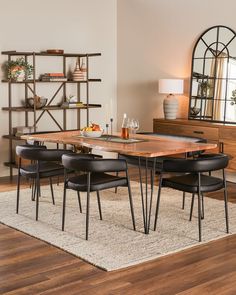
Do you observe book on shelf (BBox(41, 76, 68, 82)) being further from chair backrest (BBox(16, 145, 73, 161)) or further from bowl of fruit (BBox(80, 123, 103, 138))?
chair backrest (BBox(16, 145, 73, 161))

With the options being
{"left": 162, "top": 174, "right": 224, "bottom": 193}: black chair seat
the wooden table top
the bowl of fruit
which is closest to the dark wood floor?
{"left": 162, "top": 174, "right": 224, "bottom": 193}: black chair seat

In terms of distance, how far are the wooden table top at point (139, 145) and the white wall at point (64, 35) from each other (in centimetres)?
191

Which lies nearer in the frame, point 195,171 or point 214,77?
point 195,171

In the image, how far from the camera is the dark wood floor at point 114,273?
3502 mm

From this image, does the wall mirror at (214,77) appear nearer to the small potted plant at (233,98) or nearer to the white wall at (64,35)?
the small potted plant at (233,98)

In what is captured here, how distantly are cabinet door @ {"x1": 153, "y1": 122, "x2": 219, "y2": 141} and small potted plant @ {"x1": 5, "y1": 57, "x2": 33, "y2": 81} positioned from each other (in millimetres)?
1807

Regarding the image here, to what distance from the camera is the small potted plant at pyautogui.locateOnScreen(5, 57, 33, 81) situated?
689 cm

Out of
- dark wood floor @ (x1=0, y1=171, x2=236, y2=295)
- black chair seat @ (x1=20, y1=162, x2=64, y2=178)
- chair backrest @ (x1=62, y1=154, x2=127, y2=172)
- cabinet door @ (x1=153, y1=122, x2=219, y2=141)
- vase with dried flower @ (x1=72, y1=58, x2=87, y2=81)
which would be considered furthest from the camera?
vase with dried flower @ (x1=72, y1=58, x2=87, y2=81)

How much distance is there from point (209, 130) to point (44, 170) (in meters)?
2.36

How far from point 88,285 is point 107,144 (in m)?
1.68

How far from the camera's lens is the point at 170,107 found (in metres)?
7.27

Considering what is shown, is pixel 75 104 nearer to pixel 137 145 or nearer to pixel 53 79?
pixel 53 79

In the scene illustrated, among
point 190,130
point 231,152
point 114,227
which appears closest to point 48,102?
point 190,130

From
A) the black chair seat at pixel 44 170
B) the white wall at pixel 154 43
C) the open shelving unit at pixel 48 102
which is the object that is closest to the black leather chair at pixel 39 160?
the black chair seat at pixel 44 170
